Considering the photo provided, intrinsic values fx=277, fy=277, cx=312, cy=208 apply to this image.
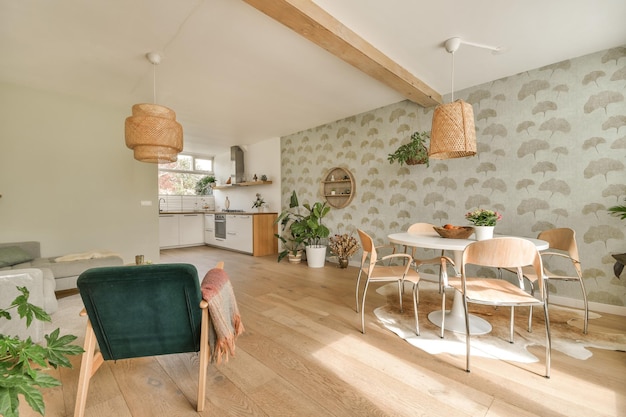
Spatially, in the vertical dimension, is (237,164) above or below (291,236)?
above

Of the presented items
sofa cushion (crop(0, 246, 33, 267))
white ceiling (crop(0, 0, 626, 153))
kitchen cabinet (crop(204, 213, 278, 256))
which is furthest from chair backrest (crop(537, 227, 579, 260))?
sofa cushion (crop(0, 246, 33, 267))

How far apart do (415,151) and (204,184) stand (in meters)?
5.94

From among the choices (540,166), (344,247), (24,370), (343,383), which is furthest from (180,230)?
(540,166)

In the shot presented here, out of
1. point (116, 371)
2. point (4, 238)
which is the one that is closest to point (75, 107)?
point (4, 238)

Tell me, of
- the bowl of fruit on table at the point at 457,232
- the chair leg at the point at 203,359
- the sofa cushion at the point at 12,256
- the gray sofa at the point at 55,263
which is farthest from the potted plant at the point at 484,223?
the sofa cushion at the point at 12,256

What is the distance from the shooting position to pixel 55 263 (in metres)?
3.03

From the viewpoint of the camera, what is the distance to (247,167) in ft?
22.2

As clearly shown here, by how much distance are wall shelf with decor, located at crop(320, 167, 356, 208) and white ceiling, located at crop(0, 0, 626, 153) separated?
4.31 feet

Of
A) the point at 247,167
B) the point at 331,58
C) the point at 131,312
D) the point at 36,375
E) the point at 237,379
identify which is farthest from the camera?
the point at 247,167

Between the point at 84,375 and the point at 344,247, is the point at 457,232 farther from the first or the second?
the point at 84,375

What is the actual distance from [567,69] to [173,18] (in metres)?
3.68

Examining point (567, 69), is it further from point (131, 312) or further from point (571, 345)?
point (131, 312)

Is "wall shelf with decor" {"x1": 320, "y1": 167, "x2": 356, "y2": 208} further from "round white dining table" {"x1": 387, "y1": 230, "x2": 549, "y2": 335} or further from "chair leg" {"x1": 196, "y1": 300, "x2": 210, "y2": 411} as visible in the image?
"chair leg" {"x1": 196, "y1": 300, "x2": 210, "y2": 411}

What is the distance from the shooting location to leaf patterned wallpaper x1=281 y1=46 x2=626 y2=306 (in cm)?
259
